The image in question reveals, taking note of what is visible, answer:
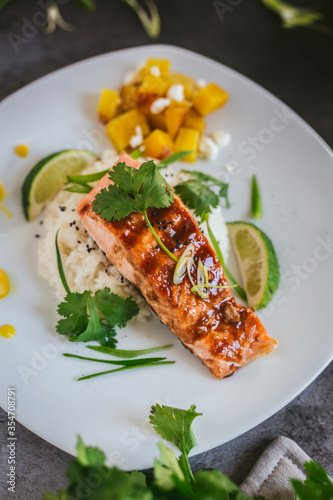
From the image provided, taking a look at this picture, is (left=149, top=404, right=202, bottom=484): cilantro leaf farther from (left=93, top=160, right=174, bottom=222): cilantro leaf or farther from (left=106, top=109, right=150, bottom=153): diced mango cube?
(left=106, top=109, right=150, bottom=153): diced mango cube

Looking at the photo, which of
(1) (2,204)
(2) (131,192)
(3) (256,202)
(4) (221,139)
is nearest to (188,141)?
(4) (221,139)

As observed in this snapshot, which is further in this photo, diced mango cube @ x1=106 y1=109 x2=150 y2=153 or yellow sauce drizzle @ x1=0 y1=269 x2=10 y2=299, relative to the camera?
diced mango cube @ x1=106 y1=109 x2=150 y2=153

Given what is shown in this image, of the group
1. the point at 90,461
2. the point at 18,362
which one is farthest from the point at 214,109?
the point at 90,461

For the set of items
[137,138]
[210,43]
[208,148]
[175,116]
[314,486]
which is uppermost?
[210,43]

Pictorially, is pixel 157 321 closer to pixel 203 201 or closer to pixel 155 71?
pixel 203 201

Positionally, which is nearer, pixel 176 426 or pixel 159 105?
pixel 176 426

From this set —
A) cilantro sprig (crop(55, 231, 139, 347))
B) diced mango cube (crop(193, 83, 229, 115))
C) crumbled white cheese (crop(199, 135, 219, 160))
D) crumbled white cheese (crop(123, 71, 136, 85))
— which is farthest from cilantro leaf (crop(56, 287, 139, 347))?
crumbled white cheese (crop(123, 71, 136, 85))

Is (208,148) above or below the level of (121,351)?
above
